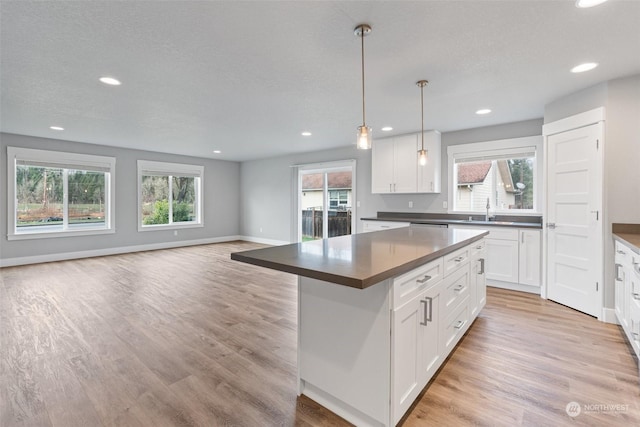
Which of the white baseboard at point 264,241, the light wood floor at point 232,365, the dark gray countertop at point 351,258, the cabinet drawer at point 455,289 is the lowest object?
the light wood floor at point 232,365

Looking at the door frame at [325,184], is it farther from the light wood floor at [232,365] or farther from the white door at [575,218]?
the white door at [575,218]

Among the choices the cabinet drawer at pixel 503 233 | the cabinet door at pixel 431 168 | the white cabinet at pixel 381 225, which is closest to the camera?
the cabinet drawer at pixel 503 233

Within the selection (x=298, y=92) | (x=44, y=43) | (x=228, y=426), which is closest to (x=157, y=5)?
(x=44, y=43)

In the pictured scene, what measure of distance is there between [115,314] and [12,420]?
161cm

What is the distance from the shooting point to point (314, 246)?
2.10 metres

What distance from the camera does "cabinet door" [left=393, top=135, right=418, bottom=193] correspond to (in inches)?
205

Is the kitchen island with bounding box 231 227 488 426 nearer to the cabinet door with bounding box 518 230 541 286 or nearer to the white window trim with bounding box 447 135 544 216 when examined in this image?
the cabinet door with bounding box 518 230 541 286

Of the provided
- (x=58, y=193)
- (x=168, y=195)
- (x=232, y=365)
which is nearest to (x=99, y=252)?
(x=58, y=193)

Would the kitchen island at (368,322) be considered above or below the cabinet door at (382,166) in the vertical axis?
below

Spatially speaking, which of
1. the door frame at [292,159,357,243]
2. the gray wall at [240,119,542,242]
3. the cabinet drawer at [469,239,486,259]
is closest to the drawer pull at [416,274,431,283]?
the cabinet drawer at [469,239,486,259]

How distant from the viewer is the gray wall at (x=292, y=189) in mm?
4867

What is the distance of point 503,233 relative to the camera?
4.12m

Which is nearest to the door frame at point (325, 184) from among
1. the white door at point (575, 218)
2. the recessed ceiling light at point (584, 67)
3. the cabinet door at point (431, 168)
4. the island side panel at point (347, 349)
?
the cabinet door at point (431, 168)

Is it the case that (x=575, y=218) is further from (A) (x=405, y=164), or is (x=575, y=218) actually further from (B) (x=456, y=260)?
(A) (x=405, y=164)
